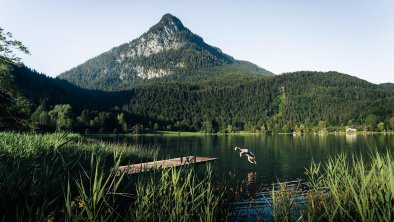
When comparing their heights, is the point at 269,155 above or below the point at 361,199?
below

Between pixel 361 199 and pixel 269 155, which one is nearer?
pixel 361 199

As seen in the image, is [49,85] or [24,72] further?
[49,85]

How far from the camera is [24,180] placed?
7.43 m

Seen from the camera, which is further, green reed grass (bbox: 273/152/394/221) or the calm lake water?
the calm lake water

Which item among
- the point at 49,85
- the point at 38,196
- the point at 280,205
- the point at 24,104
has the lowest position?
the point at 280,205

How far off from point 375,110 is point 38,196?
214073 mm

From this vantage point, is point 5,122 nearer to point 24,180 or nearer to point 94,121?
point 24,180

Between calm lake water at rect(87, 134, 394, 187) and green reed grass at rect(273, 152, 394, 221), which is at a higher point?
green reed grass at rect(273, 152, 394, 221)

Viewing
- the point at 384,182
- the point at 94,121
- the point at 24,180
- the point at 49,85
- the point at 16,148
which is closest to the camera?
the point at 384,182

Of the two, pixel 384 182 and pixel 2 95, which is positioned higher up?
pixel 2 95

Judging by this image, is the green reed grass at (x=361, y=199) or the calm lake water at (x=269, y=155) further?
the calm lake water at (x=269, y=155)

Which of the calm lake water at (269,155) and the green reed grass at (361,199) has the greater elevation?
the green reed grass at (361,199)

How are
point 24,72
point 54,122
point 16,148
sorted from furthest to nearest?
→ 1. point 24,72
2. point 54,122
3. point 16,148

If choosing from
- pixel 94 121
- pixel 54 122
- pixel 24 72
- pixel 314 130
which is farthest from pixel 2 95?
pixel 314 130
